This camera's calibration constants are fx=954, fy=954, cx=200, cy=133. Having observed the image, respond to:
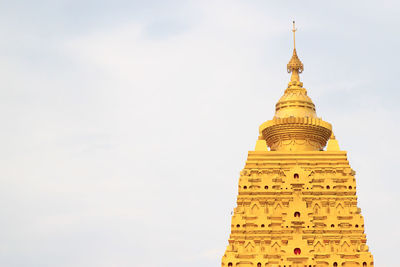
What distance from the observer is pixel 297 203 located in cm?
8119

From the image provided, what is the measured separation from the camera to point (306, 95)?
89.1m

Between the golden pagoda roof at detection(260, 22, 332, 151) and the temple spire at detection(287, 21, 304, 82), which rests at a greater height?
the temple spire at detection(287, 21, 304, 82)

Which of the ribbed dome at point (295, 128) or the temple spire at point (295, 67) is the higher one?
the temple spire at point (295, 67)

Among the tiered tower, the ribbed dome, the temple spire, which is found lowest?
the tiered tower

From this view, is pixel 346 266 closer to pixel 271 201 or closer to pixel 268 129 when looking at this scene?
pixel 271 201

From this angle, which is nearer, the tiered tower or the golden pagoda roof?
the tiered tower

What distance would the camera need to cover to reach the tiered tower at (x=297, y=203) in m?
78.9

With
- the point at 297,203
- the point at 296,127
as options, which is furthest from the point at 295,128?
the point at 297,203

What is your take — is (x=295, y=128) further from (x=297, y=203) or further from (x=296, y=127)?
(x=297, y=203)

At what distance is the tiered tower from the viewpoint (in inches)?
3108

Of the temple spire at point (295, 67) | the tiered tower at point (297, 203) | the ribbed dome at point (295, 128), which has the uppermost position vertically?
the temple spire at point (295, 67)

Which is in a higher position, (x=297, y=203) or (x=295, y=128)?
(x=295, y=128)

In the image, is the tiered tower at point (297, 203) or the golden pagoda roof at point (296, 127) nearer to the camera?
A: the tiered tower at point (297, 203)

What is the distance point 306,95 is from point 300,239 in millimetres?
15864
